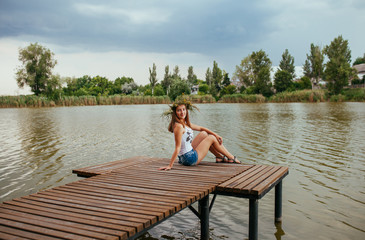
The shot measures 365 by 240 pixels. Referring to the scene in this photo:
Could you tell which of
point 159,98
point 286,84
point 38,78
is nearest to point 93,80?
point 38,78

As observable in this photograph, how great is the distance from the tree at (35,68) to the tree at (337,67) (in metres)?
53.9

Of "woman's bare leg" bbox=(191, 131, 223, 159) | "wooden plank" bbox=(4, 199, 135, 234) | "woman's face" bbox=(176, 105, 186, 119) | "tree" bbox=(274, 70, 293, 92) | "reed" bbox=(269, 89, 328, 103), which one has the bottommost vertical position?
"wooden plank" bbox=(4, 199, 135, 234)

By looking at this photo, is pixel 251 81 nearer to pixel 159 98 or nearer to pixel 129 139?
pixel 159 98

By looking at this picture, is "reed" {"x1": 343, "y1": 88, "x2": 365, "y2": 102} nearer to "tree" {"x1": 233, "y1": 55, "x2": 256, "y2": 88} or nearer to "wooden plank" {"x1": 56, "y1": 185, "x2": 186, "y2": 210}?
"tree" {"x1": 233, "y1": 55, "x2": 256, "y2": 88}

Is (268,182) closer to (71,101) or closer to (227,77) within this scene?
(71,101)

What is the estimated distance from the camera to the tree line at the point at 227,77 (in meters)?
56.1

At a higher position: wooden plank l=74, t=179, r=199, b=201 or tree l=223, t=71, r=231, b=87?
tree l=223, t=71, r=231, b=87

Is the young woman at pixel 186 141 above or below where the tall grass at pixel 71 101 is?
below

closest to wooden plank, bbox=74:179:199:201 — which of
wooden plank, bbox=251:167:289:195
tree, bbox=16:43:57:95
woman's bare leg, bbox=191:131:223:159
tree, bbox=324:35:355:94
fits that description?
wooden plank, bbox=251:167:289:195

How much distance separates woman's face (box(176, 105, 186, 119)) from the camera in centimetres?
498

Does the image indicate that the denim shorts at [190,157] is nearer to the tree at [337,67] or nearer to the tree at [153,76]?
the tree at [337,67]

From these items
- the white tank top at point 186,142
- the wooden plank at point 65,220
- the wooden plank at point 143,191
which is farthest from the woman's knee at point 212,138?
the wooden plank at point 65,220

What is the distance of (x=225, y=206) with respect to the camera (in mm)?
5117

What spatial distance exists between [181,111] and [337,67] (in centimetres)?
5727
